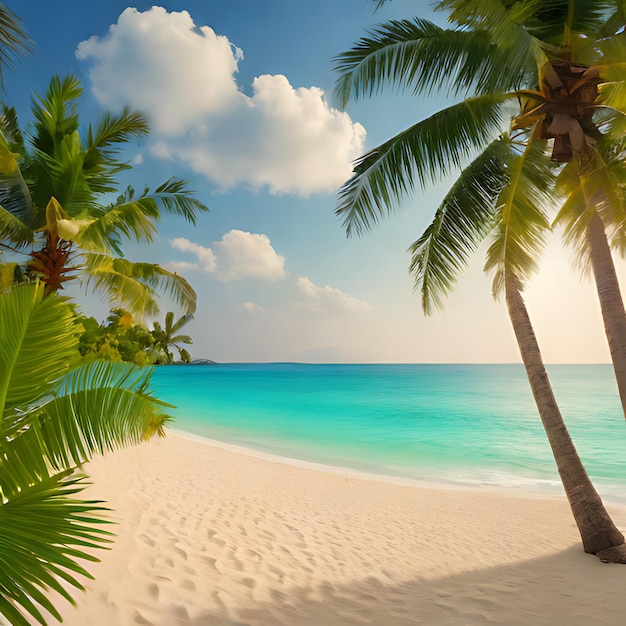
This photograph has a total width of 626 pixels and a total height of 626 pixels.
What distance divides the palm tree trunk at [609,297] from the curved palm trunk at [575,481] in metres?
0.79

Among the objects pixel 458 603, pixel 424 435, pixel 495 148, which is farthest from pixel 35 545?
pixel 424 435

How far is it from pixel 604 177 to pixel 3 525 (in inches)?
259

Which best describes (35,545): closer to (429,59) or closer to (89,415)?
(89,415)

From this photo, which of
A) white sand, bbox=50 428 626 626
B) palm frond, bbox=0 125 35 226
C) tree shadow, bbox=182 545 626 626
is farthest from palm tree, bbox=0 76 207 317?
tree shadow, bbox=182 545 626 626

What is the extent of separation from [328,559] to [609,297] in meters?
4.61

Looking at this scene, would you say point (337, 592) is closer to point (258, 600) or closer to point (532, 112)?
point (258, 600)

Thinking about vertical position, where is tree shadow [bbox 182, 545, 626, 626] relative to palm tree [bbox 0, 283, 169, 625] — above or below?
below

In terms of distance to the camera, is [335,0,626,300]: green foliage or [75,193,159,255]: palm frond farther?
[75,193,159,255]: palm frond

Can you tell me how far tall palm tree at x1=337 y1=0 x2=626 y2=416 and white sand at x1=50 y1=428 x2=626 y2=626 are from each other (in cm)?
255

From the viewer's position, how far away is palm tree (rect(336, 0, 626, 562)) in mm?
5051

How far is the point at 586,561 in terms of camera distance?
5398 millimetres

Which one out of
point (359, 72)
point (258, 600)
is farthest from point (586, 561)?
point (359, 72)

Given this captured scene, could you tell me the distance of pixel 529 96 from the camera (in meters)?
5.10

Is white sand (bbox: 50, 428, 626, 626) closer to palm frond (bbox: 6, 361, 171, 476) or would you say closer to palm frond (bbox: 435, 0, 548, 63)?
palm frond (bbox: 6, 361, 171, 476)
